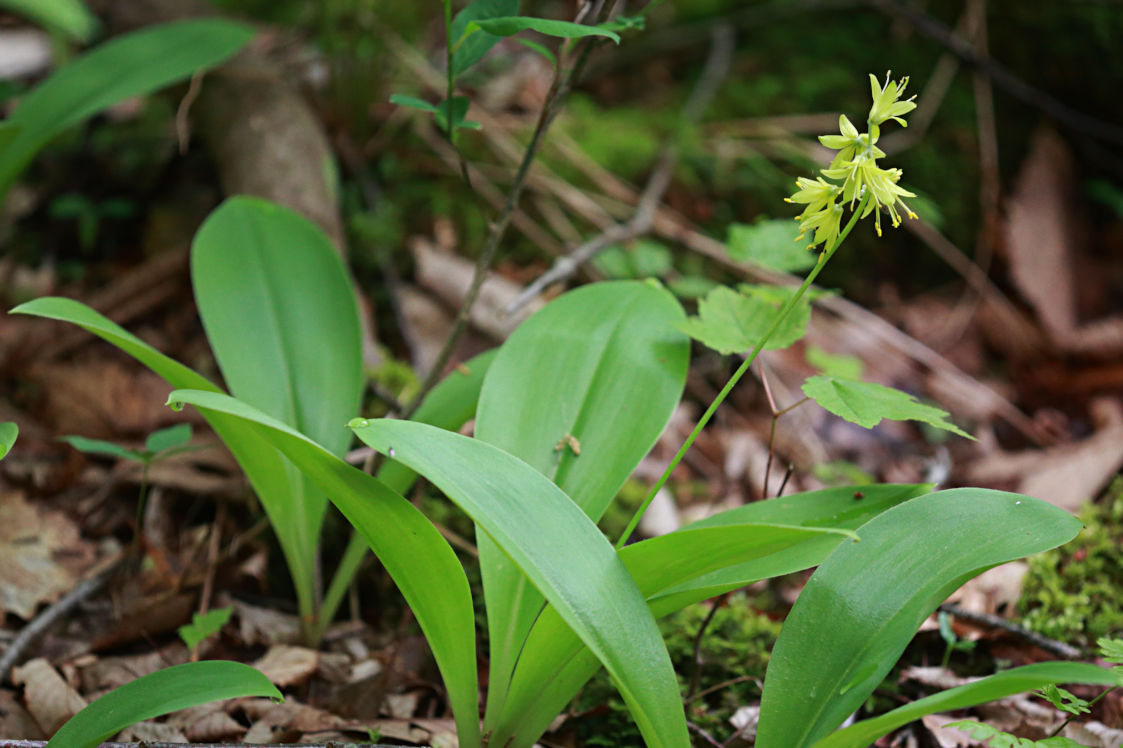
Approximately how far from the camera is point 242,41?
2049 mm

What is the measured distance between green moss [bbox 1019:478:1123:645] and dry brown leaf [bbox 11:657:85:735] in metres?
1.76

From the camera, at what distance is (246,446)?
1291 millimetres

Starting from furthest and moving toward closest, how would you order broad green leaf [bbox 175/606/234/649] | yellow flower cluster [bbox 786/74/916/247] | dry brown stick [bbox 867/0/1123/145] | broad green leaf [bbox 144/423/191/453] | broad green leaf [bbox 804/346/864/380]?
dry brown stick [bbox 867/0/1123/145]
broad green leaf [bbox 804/346/864/380]
broad green leaf [bbox 144/423/191/453]
broad green leaf [bbox 175/606/234/649]
yellow flower cluster [bbox 786/74/916/247]

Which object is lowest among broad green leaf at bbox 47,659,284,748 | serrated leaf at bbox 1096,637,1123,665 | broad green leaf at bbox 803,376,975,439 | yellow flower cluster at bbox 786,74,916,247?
broad green leaf at bbox 47,659,284,748

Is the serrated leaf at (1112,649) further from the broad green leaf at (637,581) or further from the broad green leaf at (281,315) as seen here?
the broad green leaf at (281,315)

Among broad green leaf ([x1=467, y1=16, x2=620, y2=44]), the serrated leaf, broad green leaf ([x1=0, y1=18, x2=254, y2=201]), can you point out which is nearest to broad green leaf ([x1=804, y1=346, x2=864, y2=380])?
the serrated leaf

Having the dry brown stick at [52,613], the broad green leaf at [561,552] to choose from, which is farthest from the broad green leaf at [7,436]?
the dry brown stick at [52,613]

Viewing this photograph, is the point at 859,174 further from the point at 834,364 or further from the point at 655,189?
the point at 655,189

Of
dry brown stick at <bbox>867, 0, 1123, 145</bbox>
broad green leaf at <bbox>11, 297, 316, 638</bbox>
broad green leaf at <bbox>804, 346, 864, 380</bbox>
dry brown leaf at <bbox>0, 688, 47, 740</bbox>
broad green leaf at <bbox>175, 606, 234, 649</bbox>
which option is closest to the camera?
broad green leaf at <bbox>11, 297, 316, 638</bbox>

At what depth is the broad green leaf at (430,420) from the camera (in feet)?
4.62

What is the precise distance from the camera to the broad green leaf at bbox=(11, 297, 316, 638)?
1114mm

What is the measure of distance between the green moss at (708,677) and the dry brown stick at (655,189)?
0.76 m

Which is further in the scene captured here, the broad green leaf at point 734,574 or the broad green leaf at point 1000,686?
the broad green leaf at point 734,574

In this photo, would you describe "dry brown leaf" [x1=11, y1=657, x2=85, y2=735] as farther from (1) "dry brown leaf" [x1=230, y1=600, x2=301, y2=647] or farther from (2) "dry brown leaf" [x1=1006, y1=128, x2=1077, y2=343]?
(2) "dry brown leaf" [x1=1006, y1=128, x2=1077, y2=343]
